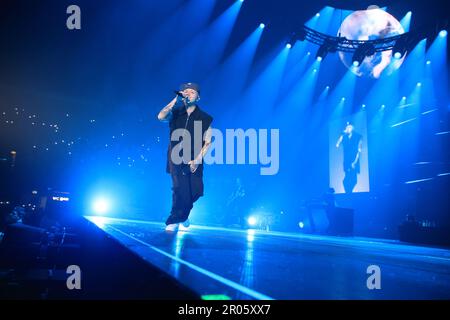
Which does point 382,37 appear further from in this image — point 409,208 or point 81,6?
point 81,6

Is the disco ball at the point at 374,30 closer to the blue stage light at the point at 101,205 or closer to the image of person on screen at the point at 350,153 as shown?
the image of person on screen at the point at 350,153

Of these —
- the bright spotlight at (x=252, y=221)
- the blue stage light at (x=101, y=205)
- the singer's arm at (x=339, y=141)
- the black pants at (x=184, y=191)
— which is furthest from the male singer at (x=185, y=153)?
the blue stage light at (x=101, y=205)

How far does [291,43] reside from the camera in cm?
1286

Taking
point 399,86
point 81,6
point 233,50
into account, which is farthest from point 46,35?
point 399,86

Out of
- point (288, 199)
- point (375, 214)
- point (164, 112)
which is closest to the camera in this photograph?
point (164, 112)

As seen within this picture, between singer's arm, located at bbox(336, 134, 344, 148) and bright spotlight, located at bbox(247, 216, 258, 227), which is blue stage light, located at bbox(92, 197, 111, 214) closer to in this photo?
bright spotlight, located at bbox(247, 216, 258, 227)

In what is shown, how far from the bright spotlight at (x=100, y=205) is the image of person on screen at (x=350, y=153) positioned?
12.1 meters

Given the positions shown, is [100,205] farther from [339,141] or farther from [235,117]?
[339,141]

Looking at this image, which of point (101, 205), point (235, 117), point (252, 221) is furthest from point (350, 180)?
point (101, 205)

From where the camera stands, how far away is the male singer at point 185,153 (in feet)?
13.5

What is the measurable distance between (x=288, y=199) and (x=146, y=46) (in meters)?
9.51

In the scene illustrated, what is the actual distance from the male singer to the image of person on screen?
9.73m

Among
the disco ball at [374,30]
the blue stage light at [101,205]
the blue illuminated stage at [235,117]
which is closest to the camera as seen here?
the blue illuminated stage at [235,117]

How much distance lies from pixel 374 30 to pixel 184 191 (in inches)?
418
